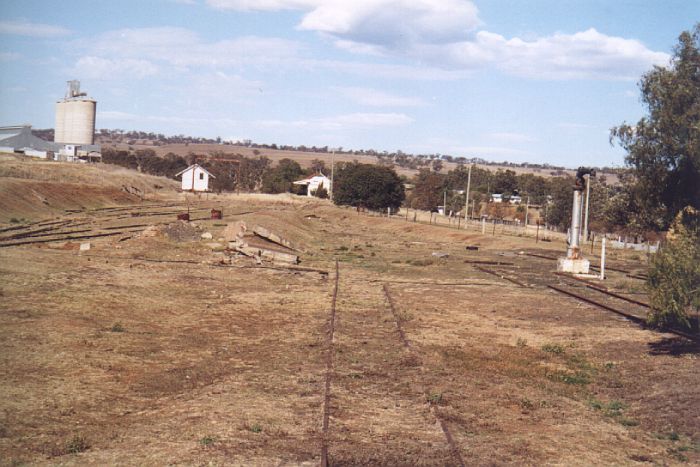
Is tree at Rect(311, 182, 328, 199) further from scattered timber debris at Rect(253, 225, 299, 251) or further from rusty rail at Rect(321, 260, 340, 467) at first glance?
rusty rail at Rect(321, 260, 340, 467)

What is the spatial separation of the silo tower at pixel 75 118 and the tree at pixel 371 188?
59.4m

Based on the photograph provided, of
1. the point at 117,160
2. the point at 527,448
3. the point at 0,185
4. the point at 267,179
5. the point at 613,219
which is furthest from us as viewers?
the point at 117,160

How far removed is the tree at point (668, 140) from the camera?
61.4 feet

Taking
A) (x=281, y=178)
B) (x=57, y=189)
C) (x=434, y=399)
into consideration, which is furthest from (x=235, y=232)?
(x=281, y=178)

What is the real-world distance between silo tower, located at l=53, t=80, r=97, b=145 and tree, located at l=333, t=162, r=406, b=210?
59389 millimetres

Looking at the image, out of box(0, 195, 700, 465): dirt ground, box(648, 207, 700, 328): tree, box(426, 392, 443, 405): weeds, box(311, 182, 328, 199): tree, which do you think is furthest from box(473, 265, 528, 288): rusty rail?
box(311, 182, 328, 199): tree

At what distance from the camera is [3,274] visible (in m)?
19.2

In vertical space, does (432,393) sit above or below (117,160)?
below

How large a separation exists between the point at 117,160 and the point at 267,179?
36.2 metres

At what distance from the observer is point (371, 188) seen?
3258 inches

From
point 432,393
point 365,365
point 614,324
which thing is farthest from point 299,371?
point 614,324

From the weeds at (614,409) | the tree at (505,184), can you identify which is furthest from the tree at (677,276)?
the tree at (505,184)

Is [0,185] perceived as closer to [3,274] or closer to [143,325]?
[3,274]

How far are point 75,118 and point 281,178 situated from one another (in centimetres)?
3717
